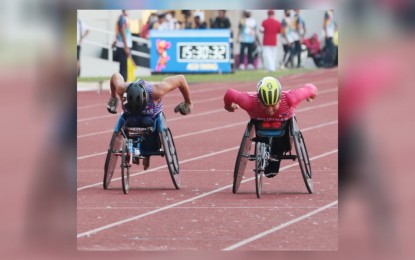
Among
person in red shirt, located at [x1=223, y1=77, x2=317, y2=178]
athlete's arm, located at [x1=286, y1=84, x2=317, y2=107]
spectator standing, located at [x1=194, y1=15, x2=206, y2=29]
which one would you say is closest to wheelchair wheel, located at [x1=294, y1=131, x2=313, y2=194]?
person in red shirt, located at [x1=223, y1=77, x2=317, y2=178]

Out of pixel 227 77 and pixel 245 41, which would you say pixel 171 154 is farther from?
pixel 245 41

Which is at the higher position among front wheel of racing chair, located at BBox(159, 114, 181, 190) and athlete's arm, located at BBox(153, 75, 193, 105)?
athlete's arm, located at BBox(153, 75, 193, 105)

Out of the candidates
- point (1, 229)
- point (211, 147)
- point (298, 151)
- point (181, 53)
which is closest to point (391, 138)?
point (1, 229)

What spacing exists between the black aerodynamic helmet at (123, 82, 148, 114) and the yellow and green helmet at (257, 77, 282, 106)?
2.91 ft

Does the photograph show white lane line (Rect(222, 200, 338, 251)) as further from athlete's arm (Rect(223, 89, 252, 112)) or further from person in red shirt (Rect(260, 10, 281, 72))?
person in red shirt (Rect(260, 10, 281, 72))

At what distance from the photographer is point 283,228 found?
880cm

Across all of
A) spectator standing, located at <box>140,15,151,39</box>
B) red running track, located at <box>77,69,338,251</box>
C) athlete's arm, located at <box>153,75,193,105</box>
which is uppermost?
spectator standing, located at <box>140,15,151,39</box>

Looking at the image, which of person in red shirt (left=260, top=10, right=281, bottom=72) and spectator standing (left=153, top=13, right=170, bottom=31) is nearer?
person in red shirt (left=260, top=10, right=281, bottom=72)

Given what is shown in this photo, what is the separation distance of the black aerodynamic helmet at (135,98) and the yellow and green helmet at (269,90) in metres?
0.89

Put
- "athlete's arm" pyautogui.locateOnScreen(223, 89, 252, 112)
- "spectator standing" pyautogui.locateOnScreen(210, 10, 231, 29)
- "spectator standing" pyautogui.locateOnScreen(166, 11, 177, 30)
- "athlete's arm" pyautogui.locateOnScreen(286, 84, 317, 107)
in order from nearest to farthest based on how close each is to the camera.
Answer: "athlete's arm" pyautogui.locateOnScreen(223, 89, 252, 112)
"athlete's arm" pyautogui.locateOnScreen(286, 84, 317, 107)
"spectator standing" pyautogui.locateOnScreen(166, 11, 177, 30)
"spectator standing" pyautogui.locateOnScreen(210, 10, 231, 29)

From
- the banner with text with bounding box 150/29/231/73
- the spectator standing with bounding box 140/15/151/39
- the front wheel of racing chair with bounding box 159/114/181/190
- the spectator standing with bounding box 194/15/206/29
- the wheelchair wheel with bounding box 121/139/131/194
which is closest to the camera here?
the wheelchair wheel with bounding box 121/139/131/194

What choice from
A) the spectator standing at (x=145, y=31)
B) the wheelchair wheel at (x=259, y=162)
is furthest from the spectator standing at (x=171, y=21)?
the wheelchair wheel at (x=259, y=162)

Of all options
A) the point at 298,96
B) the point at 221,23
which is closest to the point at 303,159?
the point at 298,96

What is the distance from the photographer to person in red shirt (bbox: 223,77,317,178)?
1006 centimetres
